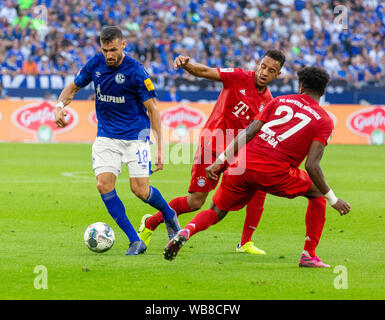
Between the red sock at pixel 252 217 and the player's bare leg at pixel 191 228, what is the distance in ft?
3.56

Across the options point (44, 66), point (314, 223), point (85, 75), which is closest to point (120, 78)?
point (85, 75)

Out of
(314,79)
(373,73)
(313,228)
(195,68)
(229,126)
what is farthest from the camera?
(373,73)

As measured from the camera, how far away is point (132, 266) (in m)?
7.22

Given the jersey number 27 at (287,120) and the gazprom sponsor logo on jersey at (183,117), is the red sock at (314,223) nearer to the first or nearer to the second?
the jersey number 27 at (287,120)

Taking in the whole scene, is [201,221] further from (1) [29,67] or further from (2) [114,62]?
(1) [29,67]

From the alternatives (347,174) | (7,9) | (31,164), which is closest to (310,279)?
(347,174)

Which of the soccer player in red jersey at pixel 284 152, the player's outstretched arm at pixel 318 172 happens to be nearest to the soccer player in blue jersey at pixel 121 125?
the soccer player in red jersey at pixel 284 152

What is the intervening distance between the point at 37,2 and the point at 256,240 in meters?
23.3

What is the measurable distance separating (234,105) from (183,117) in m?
17.7

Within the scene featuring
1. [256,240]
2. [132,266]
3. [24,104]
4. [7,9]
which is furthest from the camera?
[7,9]

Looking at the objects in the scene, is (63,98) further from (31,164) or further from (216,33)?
(216,33)

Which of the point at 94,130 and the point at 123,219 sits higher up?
the point at 123,219

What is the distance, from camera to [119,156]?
8.21 meters

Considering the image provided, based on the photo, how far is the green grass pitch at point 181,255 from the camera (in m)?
6.15
